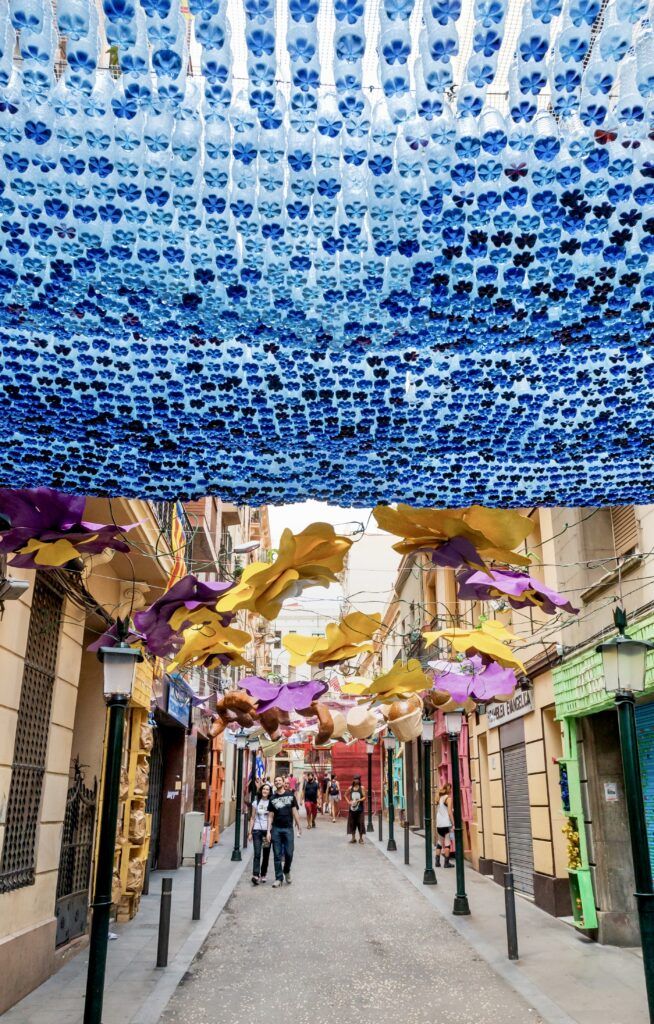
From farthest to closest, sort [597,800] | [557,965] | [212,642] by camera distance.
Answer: [597,800], [557,965], [212,642]

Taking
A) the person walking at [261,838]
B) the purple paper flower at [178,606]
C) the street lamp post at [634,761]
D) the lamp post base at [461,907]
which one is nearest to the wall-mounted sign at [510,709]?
the lamp post base at [461,907]

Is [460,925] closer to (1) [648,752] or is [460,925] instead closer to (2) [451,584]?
(1) [648,752]

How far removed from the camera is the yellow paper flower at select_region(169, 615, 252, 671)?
717cm

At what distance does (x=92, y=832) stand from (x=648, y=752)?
7478 millimetres

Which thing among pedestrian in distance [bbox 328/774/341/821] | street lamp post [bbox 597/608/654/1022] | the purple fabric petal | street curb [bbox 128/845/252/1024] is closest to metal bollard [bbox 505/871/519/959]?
street lamp post [bbox 597/608/654/1022]

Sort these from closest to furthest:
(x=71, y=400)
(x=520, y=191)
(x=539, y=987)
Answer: (x=520, y=191) → (x=71, y=400) → (x=539, y=987)

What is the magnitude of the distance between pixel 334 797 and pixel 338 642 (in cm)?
3147

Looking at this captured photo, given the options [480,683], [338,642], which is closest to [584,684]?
[480,683]

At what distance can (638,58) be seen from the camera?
6.91 feet

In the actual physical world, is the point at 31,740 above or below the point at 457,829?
above

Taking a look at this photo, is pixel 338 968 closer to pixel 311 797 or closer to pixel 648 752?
pixel 648 752

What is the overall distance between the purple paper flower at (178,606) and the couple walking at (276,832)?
9.19 metres

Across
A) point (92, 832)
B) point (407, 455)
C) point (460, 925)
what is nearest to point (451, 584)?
point (460, 925)

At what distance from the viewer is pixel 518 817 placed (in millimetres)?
14406
